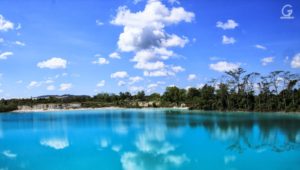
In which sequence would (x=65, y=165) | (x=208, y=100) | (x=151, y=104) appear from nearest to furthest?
(x=65, y=165)
(x=208, y=100)
(x=151, y=104)

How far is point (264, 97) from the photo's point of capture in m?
50.2

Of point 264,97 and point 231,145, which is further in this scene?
point 264,97

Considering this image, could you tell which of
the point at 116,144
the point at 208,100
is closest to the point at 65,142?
the point at 116,144

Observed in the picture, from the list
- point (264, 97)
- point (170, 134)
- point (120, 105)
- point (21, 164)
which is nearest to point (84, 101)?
point (120, 105)

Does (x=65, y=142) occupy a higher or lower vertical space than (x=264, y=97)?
lower

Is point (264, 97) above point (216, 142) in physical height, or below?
above

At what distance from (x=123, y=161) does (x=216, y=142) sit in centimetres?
699

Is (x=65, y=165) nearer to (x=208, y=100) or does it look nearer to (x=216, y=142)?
(x=216, y=142)

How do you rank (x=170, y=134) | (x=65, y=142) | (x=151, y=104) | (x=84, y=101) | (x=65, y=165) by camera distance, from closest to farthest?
(x=65, y=165) → (x=65, y=142) → (x=170, y=134) → (x=151, y=104) → (x=84, y=101)

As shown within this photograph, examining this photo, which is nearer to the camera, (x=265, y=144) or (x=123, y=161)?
(x=123, y=161)

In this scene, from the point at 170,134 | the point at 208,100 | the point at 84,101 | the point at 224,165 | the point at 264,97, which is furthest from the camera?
the point at 84,101

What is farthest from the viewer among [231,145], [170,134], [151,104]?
[151,104]

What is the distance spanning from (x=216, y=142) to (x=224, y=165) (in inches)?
246

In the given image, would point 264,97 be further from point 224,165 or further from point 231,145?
point 224,165
